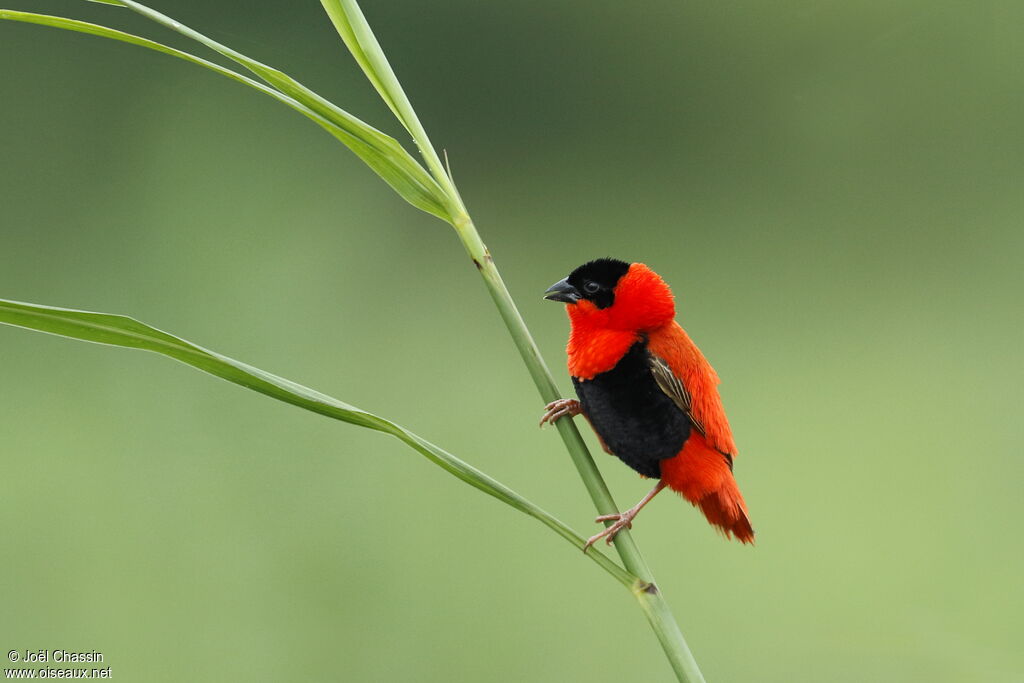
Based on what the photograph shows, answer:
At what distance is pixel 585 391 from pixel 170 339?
41 cm

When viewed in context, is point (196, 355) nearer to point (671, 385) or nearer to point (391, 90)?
point (391, 90)

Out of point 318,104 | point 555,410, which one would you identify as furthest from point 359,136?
point 555,410

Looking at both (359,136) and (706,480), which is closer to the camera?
(359,136)

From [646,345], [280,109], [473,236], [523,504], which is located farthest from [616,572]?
[280,109]

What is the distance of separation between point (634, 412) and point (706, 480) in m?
0.09

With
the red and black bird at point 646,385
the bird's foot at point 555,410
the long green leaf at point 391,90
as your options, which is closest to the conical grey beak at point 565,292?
the red and black bird at point 646,385

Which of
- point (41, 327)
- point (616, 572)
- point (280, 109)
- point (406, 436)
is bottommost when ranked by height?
point (616, 572)

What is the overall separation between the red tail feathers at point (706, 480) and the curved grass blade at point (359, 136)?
0.39m

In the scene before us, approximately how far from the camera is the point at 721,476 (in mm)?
813

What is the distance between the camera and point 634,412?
0.80m

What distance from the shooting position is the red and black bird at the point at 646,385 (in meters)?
0.79

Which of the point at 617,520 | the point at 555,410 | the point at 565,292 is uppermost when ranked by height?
the point at 565,292

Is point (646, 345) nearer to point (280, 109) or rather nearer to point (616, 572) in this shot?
point (616, 572)

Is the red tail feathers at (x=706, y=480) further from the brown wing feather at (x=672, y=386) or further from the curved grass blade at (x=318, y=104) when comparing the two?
the curved grass blade at (x=318, y=104)
